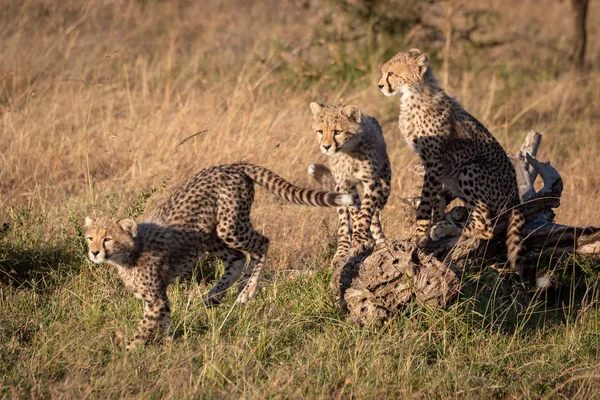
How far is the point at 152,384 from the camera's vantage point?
4.00m

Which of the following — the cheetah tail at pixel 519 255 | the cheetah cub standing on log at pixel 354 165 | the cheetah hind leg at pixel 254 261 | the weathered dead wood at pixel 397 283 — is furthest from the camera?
the cheetah cub standing on log at pixel 354 165

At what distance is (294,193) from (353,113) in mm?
924

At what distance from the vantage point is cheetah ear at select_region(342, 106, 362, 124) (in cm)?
561

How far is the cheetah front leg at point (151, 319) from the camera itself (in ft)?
14.5

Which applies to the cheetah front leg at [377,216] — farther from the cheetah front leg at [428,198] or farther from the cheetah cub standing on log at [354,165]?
the cheetah front leg at [428,198]

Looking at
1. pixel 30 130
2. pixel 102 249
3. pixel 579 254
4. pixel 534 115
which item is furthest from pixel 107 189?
pixel 534 115

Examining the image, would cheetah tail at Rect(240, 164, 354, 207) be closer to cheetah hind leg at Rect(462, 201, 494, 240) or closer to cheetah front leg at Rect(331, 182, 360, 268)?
cheetah front leg at Rect(331, 182, 360, 268)

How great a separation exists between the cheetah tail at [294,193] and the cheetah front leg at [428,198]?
0.95 metres

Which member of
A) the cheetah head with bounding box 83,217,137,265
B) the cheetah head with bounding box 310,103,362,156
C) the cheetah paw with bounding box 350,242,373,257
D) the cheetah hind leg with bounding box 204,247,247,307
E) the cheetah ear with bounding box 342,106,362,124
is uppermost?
the cheetah ear with bounding box 342,106,362,124

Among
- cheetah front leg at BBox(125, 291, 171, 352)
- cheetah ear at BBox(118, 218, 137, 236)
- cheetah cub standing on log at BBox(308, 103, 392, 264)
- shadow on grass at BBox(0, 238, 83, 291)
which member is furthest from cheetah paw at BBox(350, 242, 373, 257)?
shadow on grass at BBox(0, 238, 83, 291)

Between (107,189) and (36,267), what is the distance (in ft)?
4.75

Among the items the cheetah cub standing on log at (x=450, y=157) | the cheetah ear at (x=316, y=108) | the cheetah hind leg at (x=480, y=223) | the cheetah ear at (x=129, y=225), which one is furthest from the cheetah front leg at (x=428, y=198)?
the cheetah ear at (x=129, y=225)

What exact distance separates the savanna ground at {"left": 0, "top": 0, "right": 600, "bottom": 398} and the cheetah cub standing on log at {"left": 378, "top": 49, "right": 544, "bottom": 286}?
47 centimetres

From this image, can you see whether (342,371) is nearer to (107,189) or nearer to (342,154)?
(342,154)
